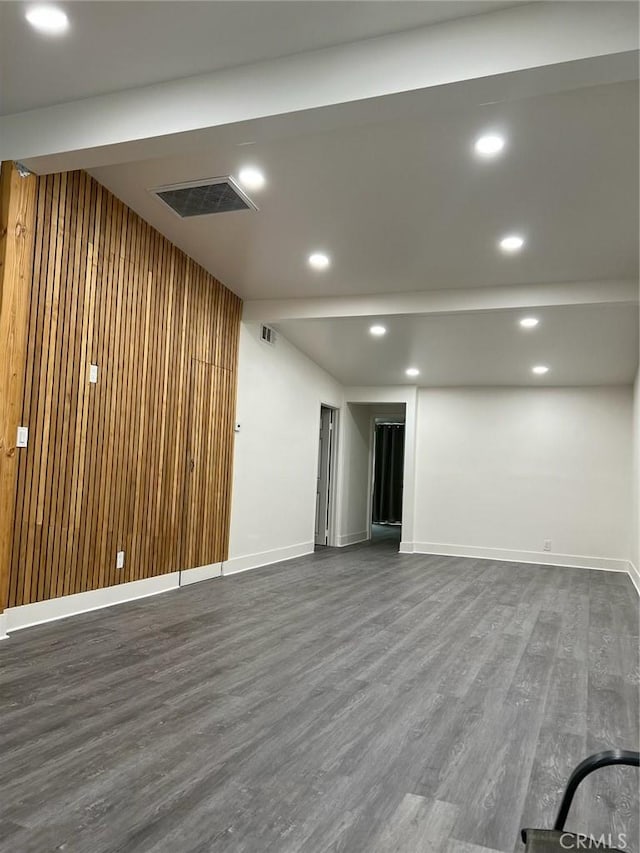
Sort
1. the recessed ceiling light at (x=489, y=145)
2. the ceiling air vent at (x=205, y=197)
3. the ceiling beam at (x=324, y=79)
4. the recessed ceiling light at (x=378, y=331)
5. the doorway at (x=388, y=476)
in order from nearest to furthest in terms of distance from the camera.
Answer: the ceiling beam at (x=324, y=79), the recessed ceiling light at (x=489, y=145), the ceiling air vent at (x=205, y=197), the recessed ceiling light at (x=378, y=331), the doorway at (x=388, y=476)

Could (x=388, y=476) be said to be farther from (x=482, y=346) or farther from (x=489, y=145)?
(x=489, y=145)

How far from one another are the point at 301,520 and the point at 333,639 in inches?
171

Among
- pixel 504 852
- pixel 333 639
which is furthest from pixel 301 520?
pixel 504 852

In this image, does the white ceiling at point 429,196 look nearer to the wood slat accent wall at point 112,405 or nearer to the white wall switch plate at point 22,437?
the wood slat accent wall at point 112,405

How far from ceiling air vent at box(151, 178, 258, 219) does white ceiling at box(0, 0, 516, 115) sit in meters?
0.91

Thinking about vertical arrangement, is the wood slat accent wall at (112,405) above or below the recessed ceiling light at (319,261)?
below

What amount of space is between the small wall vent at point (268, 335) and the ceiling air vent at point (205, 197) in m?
2.51

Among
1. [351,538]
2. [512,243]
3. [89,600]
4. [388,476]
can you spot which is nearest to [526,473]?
[351,538]

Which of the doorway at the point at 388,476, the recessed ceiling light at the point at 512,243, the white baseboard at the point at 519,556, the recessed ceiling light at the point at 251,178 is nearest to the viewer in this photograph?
the recessed ceiling light at the point at 251,178

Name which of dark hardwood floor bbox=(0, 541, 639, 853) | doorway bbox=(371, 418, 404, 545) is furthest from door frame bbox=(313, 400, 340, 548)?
doorway bbox=(371, 418, 404, 545)

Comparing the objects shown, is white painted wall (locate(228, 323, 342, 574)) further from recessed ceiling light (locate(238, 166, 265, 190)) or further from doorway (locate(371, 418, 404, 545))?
doorway (locate(371, 418, 404, 545))

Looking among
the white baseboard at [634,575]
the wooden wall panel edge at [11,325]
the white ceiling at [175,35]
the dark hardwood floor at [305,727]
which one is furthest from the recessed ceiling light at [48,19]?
the white baseboard at [634,575]

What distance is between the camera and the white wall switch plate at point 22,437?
3715mm

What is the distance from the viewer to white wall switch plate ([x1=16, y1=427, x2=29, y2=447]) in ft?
12.2
